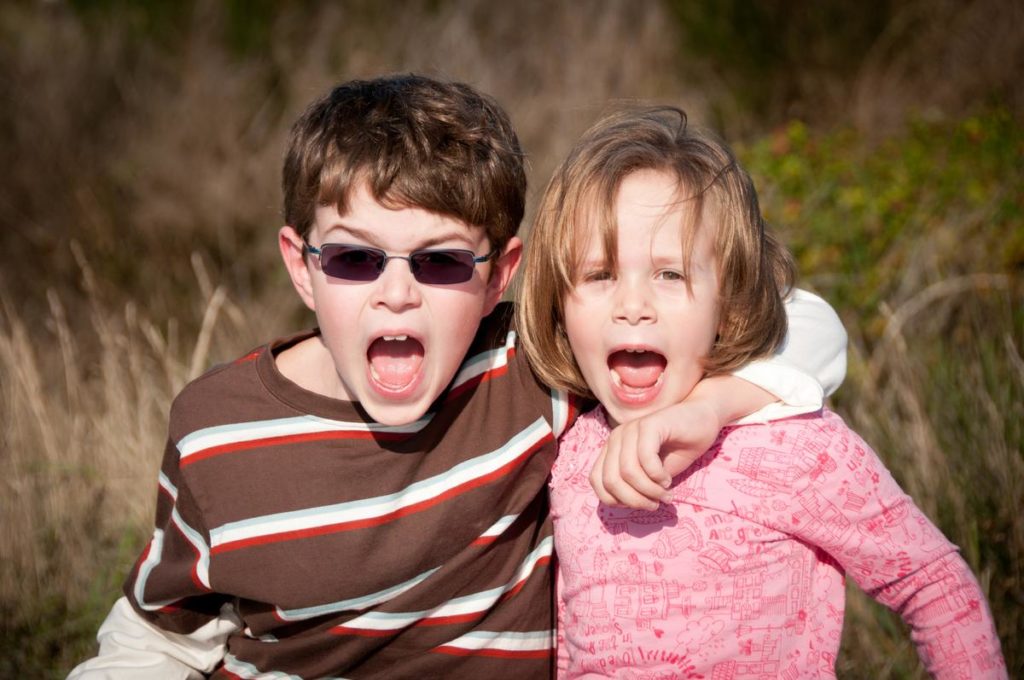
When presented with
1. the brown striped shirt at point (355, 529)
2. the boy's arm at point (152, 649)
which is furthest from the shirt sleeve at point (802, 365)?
the boy's arm at point (152, 649)

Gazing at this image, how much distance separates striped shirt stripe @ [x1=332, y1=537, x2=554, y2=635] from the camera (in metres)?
2.34

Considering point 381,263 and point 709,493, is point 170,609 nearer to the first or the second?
point 381,263

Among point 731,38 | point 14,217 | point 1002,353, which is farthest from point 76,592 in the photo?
point 731,38

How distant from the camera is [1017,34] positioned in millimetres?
7109

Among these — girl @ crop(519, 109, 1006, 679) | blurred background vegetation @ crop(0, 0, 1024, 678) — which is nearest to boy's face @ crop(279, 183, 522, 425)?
girl @ crop(519, 109, 1006, 679)

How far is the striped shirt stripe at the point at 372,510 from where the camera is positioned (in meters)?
2.25

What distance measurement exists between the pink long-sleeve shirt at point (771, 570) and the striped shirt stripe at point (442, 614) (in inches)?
9.1

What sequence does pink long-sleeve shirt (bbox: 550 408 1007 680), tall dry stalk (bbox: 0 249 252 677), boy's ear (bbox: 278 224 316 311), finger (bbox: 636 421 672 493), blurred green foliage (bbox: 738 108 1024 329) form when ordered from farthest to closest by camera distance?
1. blurred green foliage (bbox: 738 108 1024 329)
2. tall dry stalk (bbox: 0 249 252 677)
3. boy's ear (bbox: 278 224 316 311)
4. pink long-sleeve shirt (bbox: 550 408 1007 680)
5. finger (bbox: 636 421 672 493)

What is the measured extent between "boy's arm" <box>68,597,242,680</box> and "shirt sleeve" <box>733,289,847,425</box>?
53.2 inches

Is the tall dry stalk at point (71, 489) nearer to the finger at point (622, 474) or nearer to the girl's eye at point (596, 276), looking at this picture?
the girl's eye at point (596, 276)

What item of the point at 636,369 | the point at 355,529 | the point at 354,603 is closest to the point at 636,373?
the point at 636,369

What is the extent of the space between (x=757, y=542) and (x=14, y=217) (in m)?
5.97

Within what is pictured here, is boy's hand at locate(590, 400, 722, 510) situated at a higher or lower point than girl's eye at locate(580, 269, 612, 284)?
lower

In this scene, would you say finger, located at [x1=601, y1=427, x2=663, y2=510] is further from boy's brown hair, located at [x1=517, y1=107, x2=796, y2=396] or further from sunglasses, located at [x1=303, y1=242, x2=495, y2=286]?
sunglasses, located at [x1=303, y1=242, x2=495, y2=286]
